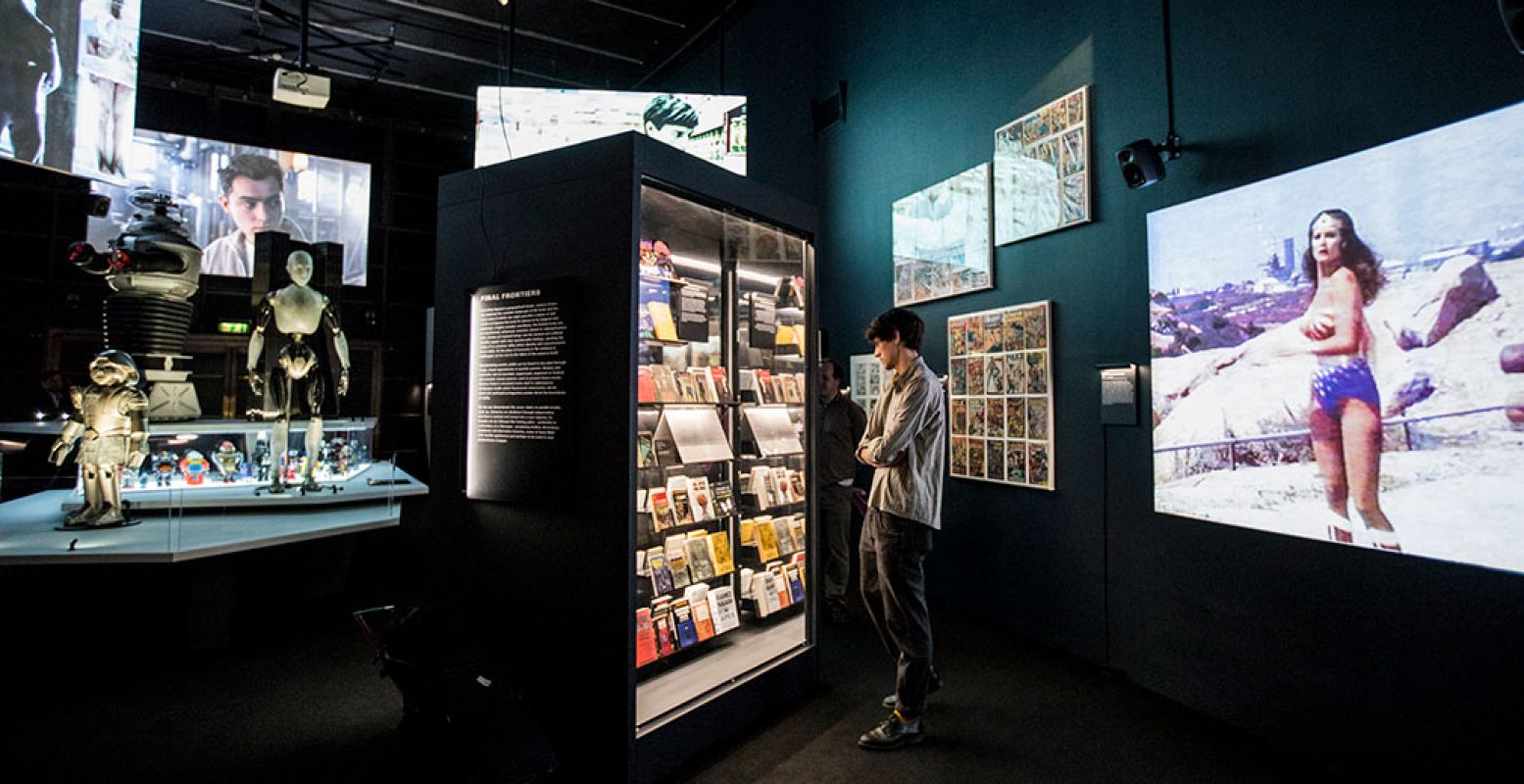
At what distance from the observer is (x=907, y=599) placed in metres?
2.84

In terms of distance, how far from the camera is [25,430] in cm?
500

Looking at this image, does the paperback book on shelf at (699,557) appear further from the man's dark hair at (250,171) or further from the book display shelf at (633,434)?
the man's dark hair at (250,171)

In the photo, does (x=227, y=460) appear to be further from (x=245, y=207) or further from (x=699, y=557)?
(x=245, y=207)

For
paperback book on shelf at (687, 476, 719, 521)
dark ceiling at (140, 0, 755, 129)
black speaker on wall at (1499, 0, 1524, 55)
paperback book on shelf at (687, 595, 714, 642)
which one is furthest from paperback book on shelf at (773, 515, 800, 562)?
dark ceiling at (140, 0, 755, 129)

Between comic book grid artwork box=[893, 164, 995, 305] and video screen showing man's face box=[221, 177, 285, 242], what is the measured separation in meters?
8.24

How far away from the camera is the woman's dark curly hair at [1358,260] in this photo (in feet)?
8.14

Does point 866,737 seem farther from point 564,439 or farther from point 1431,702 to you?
point 1431,702

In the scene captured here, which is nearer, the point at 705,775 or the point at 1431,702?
the point at 1431,702

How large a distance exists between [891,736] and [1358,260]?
2561 millimetres

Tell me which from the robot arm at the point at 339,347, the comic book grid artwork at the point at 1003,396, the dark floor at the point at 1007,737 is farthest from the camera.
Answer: the robot arm at the point at 339,347

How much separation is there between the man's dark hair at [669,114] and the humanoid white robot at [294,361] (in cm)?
297

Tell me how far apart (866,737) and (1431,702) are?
1.99 m

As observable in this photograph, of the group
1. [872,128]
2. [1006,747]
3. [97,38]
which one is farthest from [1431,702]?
[97,38]

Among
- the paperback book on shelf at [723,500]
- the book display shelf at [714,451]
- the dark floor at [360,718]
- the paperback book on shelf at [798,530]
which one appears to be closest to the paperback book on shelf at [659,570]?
the book display shelf at [714,451]
